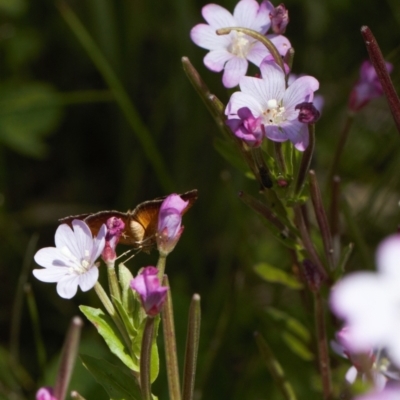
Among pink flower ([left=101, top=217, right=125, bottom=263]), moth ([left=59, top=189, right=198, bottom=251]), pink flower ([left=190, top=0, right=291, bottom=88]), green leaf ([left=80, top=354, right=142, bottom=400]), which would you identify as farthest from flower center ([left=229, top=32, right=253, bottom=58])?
green leaf ([left=80, top=354, right=142, bottom=400])

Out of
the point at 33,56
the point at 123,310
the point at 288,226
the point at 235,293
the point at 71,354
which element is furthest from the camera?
the point at 33,56

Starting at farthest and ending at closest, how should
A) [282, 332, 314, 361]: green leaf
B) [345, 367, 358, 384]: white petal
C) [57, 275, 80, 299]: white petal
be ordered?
[282, 332, 314, 361]: green leaf, [345, 367, 358, 384]: white petal, [57, 275, 80, 299]: white petal

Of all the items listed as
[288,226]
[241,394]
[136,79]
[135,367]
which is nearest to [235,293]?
[241,394]

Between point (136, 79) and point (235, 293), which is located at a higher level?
point (136, 79)

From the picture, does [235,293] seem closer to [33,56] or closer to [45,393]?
[45,393]

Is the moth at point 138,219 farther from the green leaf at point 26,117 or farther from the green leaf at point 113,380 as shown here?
the green leaf at point 26,117

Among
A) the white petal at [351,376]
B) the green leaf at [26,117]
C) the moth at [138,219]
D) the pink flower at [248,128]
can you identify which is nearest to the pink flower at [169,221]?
the moth at [138,219]

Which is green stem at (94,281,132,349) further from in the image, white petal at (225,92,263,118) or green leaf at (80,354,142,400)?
white petal at (225,92,263,118)
